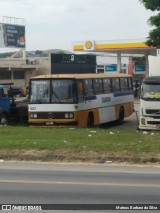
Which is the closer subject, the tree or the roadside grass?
the roadside grass

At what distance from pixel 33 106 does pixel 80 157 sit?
31.9ft

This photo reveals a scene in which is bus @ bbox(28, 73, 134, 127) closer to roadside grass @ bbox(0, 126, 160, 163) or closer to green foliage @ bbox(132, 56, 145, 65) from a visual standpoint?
roadside grass @ bbox(0, 126, 160, 163)

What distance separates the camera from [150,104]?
76.3 ft

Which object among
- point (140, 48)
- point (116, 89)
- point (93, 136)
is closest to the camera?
point (93, 136)

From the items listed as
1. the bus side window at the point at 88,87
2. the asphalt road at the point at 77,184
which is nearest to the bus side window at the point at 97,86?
the bus side window at the point at 88,87

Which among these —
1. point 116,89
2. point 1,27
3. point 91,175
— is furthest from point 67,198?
point 1,27

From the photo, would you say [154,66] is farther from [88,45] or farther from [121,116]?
[88,45]

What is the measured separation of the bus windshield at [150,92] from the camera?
23.1 meters

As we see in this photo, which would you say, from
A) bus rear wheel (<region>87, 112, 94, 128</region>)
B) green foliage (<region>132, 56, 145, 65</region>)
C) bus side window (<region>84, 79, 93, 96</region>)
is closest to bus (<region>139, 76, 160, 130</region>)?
bus rear wheel (<region>87, 112, 94, 128</region>)

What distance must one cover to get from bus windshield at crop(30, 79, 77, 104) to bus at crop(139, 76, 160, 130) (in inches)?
121

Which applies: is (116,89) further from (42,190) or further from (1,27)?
(1,27)

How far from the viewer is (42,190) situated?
32.4 ft

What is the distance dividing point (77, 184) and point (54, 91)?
1341cm

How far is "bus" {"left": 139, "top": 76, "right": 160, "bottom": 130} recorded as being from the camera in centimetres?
2316
